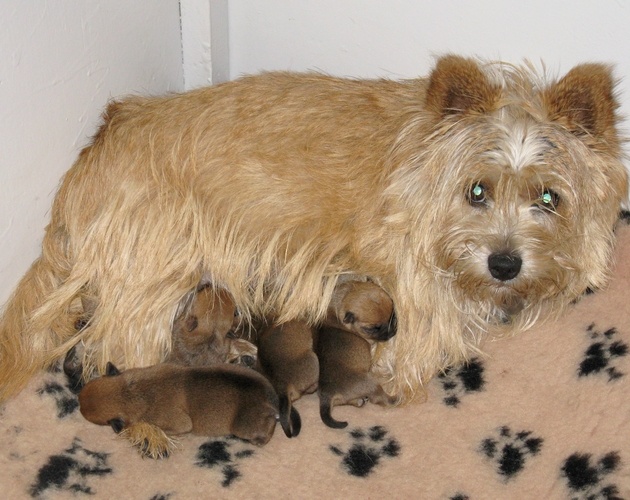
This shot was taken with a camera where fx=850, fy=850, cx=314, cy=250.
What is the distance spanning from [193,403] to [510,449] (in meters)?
1.01

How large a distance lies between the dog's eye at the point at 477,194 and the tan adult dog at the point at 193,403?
853 mm

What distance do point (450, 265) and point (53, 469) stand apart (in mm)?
1373

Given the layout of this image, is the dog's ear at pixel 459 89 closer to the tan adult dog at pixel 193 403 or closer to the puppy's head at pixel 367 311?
the puppy's head at pixel 367 311

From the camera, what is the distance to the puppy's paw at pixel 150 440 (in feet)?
8.85

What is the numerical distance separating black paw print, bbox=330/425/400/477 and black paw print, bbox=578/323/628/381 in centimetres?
69

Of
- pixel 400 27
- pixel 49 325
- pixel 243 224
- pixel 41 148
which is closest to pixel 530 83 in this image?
pixel 400 27

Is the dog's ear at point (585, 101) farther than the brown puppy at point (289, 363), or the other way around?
the brown puppy at point (289, 363)

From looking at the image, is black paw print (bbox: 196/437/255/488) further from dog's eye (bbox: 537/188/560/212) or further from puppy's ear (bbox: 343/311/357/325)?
dog's eye (bbox: 537/188/560/212)

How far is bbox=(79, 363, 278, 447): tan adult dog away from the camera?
2.63m

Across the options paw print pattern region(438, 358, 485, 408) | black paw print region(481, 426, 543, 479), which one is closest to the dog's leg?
paw print pattern region(438, 358, 485, 408)

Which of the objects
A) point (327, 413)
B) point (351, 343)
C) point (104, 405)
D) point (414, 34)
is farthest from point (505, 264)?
point (104, 405)

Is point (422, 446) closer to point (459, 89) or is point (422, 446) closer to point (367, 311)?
point (367, 311)

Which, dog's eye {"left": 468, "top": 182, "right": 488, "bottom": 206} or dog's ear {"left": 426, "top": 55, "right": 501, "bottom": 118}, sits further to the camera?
dog's eye {"left": 468, "top": 182, "right": 488, "bottom": 206}

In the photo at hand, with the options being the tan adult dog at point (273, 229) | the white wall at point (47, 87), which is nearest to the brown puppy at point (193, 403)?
the tan adult dog at point (273, 229)
